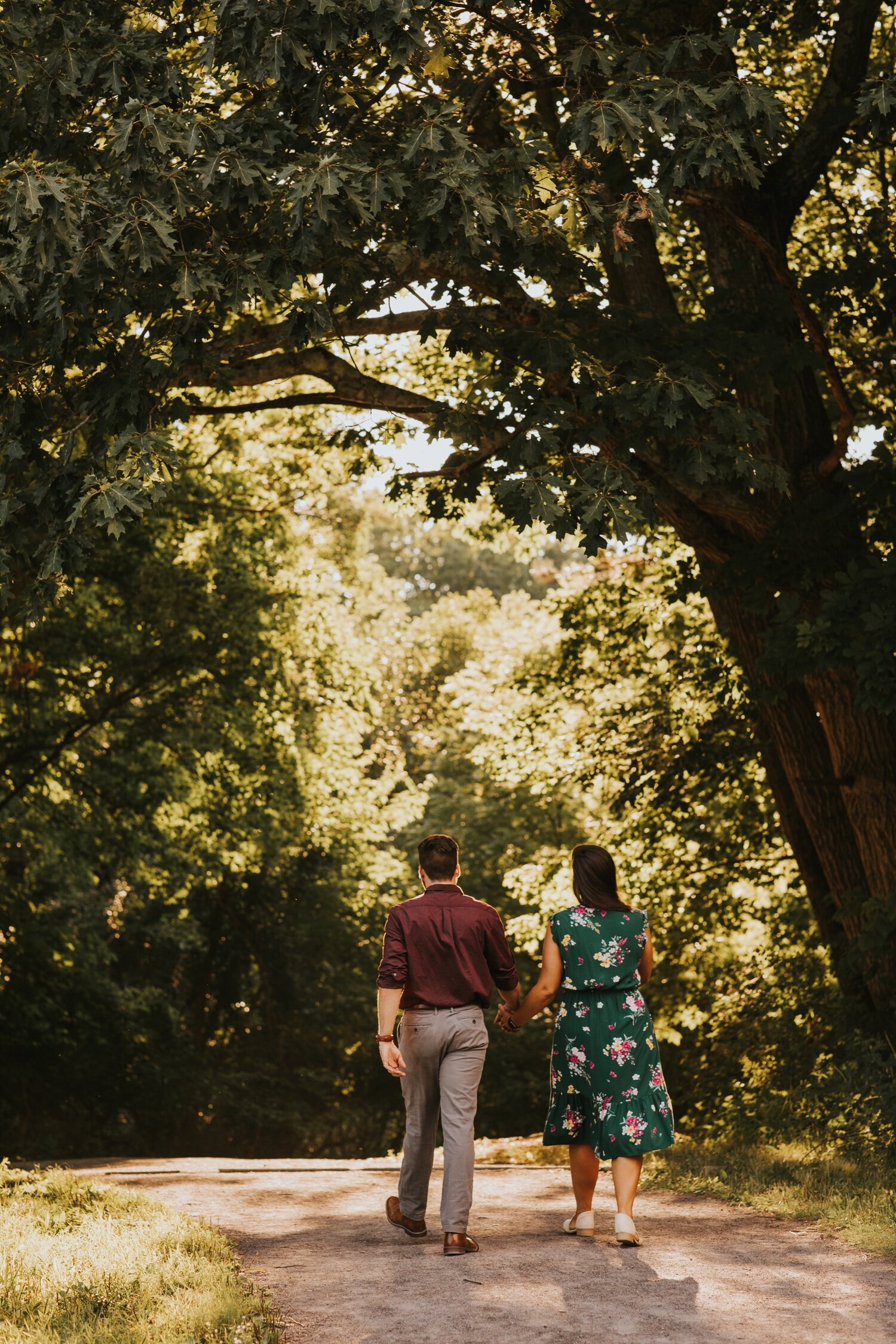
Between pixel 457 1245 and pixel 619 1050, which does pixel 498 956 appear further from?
pixel 457 1245

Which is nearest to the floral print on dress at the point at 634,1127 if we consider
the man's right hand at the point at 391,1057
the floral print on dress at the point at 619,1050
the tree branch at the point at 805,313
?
the floral print on dress at the point at 619,1050

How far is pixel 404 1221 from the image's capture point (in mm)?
5934

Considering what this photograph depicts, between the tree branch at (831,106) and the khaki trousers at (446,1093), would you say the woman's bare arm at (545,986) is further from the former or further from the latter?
the tree branch at (831,106)

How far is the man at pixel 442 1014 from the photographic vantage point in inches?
220

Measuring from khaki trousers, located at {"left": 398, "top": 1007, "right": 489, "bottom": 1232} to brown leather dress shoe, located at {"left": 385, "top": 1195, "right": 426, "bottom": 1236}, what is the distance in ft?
0.32

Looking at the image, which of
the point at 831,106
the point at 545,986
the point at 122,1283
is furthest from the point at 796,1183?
the point at 831,106

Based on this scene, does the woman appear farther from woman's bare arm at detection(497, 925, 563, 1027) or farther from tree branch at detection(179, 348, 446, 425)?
tree branch at detection(179, 348, 446, 425)

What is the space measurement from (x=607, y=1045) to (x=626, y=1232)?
762 millimetres

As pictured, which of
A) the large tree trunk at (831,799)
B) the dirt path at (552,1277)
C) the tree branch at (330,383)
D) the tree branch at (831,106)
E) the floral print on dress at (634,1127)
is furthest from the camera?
the large tree trunk at (831,799)

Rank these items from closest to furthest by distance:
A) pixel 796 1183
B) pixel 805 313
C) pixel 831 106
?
pixel 796 1183
pixel 805 313
pixel 831 106

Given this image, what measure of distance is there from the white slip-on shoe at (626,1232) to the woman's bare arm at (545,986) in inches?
35.6

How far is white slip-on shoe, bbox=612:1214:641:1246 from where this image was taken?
18.7 feet

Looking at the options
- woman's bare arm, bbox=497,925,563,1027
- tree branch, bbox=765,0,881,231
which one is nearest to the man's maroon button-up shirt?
woman's bare arm, bbox=497,925,563,1027

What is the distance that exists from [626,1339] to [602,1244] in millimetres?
1565
